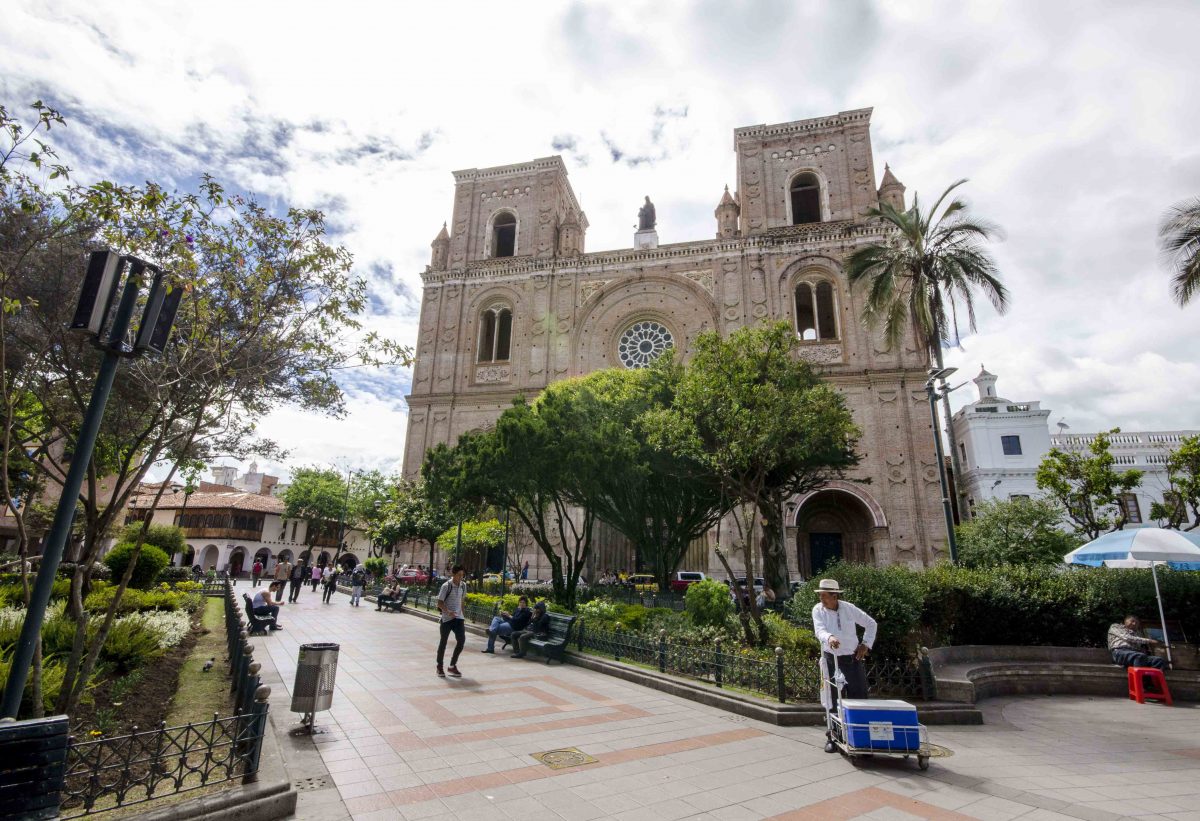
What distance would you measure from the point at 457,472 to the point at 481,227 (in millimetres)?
23059

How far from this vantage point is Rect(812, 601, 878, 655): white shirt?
5.63m

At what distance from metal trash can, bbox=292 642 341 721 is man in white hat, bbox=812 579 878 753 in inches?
181

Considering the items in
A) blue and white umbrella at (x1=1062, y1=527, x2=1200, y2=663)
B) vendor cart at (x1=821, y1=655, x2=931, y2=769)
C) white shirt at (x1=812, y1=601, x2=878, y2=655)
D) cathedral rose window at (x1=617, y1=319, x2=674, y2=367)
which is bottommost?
vendor cart at (x1=821, y1=655, x2=931, y2=769)

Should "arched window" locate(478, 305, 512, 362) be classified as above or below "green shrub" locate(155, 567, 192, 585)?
above

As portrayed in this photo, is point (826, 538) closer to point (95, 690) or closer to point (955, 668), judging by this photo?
point (955, 668)

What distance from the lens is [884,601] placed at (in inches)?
314

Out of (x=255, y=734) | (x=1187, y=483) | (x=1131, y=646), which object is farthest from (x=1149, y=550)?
(x=255, y=734)

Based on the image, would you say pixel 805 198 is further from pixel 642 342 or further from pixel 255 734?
pixel 255 734

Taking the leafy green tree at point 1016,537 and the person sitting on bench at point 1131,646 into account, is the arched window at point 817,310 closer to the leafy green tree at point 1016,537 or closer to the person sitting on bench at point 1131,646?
the leafy green tree at point 1016,537

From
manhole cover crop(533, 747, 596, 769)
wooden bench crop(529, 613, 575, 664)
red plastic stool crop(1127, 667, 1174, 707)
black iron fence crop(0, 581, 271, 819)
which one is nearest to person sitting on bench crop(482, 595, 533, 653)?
wooden bench crop(529, 613, 575, 664)

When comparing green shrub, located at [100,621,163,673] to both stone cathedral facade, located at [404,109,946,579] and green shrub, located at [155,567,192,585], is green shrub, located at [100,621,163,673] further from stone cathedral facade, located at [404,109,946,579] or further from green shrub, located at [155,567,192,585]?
stone cathedral facade, located at [404,109,946,579]

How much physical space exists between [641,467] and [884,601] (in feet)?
26.7

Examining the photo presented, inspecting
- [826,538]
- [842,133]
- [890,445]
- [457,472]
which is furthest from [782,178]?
[457,472]

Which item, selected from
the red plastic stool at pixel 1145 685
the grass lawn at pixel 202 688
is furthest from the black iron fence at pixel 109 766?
the red plastic stool at pixel 1145 685
